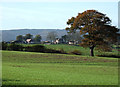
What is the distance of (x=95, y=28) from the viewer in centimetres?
4844

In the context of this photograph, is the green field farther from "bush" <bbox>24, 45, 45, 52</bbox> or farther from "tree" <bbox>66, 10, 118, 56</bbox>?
"bush" <bbox>24, 45, 45, 52</bbox>

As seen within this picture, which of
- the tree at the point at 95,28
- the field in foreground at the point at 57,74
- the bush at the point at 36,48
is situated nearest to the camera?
the field in foreground at the point at 57,74

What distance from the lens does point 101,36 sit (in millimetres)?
49094

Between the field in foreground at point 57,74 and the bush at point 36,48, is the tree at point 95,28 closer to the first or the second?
the bush at point 36,48

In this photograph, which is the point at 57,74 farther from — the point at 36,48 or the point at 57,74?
the point at 36,48

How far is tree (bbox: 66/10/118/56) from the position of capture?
48844 millimetres

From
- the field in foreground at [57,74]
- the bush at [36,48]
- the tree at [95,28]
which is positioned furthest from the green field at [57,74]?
the bush at [36,48]

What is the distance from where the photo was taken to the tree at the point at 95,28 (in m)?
48.8

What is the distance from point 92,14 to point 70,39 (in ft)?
358

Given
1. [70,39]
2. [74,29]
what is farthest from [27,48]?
[70,39]

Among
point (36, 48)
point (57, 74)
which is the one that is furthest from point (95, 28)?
point (57, 74)

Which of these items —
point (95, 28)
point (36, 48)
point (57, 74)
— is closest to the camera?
point (57, 74)

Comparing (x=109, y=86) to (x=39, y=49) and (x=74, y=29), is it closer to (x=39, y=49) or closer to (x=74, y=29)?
(x=74, y=29)

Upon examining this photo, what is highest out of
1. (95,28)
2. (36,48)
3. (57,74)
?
(95,28)
